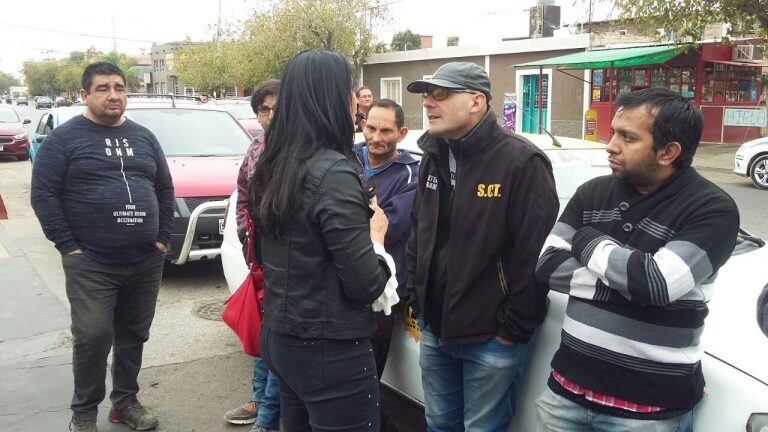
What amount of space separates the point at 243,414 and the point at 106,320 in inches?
36.0

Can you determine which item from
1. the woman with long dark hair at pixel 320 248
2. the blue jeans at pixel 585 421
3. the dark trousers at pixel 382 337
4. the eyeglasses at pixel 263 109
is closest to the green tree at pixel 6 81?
the eyeglasses at pixel 263 109

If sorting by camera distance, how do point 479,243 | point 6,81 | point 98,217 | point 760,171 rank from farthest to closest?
point 6,81 → point 760,171 → point 98,217 → point 479,243

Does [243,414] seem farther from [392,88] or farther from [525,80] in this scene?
[392,88]

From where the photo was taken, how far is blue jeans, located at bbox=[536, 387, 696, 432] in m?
1.94

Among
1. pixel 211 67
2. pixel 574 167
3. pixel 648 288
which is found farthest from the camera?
pixel 211 67

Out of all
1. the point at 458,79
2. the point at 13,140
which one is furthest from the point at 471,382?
the point at 13,140

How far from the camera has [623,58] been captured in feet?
59.9

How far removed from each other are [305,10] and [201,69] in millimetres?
13454

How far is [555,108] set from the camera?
78.2 ft

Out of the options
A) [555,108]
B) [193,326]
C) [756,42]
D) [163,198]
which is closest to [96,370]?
[163,198]

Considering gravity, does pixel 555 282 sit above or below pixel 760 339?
above

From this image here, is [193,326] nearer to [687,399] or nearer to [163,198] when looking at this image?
[163,198]

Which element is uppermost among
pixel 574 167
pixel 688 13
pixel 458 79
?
pixel 688 13

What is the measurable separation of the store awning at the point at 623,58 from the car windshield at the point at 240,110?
888 centimetres
